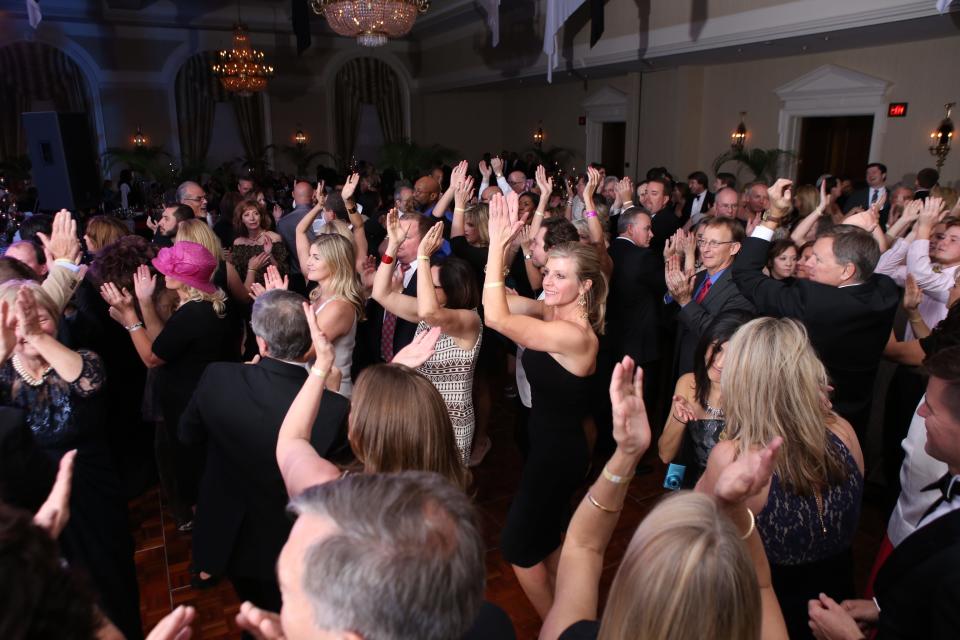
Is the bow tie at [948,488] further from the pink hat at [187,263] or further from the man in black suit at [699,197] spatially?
the man in black suit at [699,197]

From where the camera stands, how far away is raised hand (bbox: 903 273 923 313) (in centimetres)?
319

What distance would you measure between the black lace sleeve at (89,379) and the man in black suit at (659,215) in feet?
13.4

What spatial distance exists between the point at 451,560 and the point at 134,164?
12.6m

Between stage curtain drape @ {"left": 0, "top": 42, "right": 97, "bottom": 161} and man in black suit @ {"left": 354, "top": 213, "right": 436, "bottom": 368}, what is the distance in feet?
38.0

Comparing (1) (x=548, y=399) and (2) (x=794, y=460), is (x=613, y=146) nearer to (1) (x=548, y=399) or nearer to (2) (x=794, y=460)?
(1) (x=548, y=399)

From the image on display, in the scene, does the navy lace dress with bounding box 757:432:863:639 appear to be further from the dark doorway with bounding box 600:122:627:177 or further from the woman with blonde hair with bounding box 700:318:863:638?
the dark doorway with bounding box 600:122:627:177

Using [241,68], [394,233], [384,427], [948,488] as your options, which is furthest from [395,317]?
[241,68]

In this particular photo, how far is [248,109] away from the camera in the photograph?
48.0 feet

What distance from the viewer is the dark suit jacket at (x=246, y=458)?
6.31 feet

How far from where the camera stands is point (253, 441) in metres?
1.94

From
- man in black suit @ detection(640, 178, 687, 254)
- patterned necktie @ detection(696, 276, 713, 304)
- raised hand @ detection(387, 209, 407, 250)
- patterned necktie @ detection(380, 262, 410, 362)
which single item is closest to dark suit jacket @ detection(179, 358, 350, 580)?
raised hand @ detection(387, 209, 407, 250)

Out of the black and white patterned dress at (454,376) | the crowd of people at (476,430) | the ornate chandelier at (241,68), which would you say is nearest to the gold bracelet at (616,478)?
the crowd of people at (476,430)

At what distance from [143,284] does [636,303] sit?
2611 mm

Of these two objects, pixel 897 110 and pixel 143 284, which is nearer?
pixel 143 284
